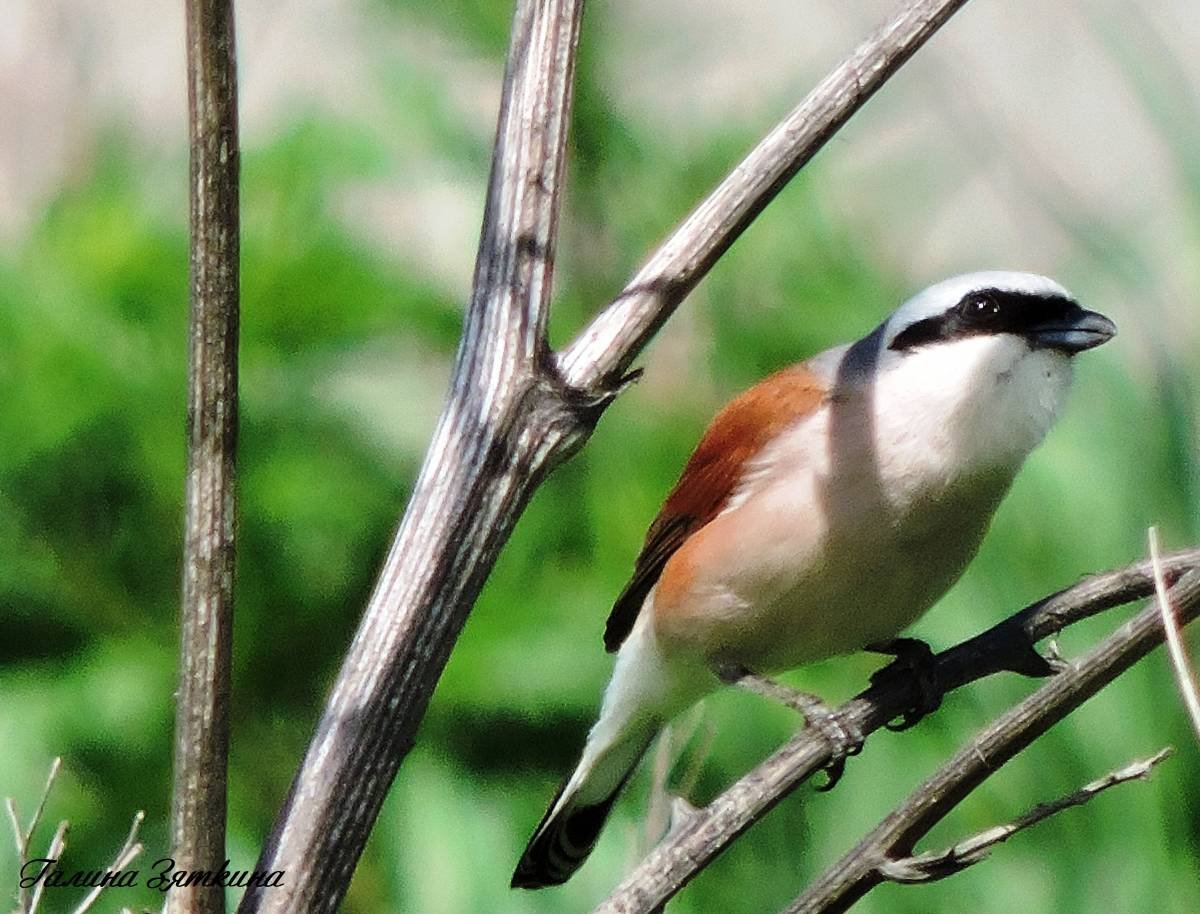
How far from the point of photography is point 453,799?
3053 millimetres

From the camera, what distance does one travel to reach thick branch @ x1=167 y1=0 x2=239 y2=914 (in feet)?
3.63

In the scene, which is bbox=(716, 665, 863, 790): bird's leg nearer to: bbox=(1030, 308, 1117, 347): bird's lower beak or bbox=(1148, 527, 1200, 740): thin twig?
bbox=(1148, 527, 1200, 740): thin twig

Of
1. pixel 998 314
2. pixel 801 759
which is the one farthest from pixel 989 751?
pixel 998 314

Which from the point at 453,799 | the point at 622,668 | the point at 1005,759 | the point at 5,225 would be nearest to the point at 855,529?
the point at 622,668

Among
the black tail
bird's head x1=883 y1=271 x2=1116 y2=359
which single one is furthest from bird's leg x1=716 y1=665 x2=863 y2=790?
bird's head x1=883 y1=271 x2=1116 y2=359

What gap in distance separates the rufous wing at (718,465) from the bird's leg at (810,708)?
209 mm

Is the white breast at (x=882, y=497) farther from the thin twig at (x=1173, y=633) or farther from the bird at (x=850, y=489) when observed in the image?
the thin twig at (x=1173, y=633)

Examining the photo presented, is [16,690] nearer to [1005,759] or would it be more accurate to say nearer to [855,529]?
[855,529]

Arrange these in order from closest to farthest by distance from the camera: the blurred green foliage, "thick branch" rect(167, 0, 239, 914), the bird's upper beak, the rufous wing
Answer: "thick branch" rect(167, 0, 239, 914) → the bird's upper beak → the rufous wing → the blurred green foliage

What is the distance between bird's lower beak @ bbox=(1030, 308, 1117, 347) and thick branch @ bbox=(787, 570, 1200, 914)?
0.91 meters

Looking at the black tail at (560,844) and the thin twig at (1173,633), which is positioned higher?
the thin twig at (1173,633)

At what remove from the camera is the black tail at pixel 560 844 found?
244 centimetres

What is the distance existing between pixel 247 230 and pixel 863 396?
164 cm

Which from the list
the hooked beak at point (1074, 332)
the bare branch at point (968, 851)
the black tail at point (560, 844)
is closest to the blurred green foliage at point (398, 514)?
the black tail at point (560, 844)
